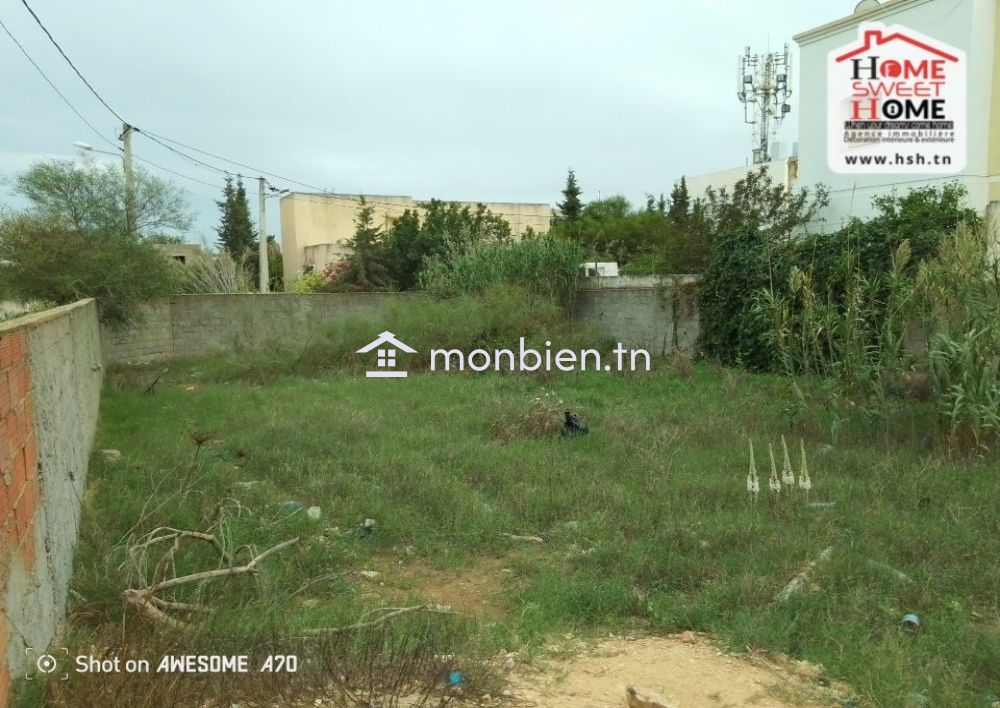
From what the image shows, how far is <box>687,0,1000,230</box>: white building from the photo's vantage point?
13.9m

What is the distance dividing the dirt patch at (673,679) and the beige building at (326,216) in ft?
91.9

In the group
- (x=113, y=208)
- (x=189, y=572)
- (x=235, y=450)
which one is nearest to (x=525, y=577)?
(x=189, y=572)

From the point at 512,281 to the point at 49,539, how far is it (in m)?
11.2

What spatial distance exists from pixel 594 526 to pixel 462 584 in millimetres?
1027

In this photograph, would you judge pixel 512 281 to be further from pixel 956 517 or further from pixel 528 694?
pixel 528 694

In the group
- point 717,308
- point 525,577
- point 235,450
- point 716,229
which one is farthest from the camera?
point 716,229

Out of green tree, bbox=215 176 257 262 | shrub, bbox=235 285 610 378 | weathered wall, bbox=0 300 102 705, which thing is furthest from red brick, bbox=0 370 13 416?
green tree, bbox=215 176 257 262

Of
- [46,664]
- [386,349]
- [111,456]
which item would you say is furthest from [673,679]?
[386,349]

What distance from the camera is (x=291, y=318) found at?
1512 centimetres

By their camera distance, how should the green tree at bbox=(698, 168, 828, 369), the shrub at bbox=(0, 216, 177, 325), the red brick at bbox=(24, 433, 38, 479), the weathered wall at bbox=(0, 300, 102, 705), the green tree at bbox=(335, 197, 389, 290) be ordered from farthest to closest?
the green tree at bbox=(335, 197, 389, 290), the green tree at bbox=(698, 168, 828, 369), the shrub at bbox=(0, 216, 177, 325), the red brick at bbox=(24, 433, 38, 479), the weathered wall at bbox=(0, 300, 102, 705)

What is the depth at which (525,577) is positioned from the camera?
3.92 meters

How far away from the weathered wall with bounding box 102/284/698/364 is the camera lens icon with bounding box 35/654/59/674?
1020cm

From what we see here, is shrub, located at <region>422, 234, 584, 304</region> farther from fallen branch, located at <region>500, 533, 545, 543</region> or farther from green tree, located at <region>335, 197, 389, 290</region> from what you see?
fallen branch, located at <region>500, 533, 545, 543</region>

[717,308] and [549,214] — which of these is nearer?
[717,308]
